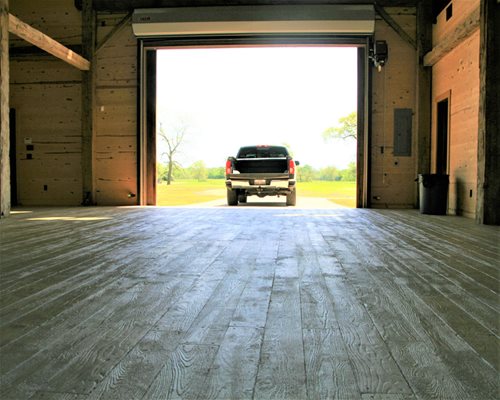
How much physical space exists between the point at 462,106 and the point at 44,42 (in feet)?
24.7

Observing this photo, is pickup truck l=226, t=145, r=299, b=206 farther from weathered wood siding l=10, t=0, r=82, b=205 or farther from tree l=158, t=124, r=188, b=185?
tree l=158, t=124, r=188, b=185

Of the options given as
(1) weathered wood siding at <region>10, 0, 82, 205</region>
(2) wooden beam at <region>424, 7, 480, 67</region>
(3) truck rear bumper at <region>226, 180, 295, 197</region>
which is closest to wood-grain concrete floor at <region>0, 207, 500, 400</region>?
(2) wooden beam at <region>424, 7, 480, 67</region>

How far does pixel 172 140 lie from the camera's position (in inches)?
722

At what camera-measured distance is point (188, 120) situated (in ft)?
63.5

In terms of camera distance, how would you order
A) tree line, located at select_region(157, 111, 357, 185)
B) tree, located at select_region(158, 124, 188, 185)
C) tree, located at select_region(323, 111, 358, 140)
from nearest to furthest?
tree line, located at select_region(157, 111, 357, 185) < tree, located at select_region(158, 124, 188, 185) < tree, located at select_region(323, 111, 358, 140)

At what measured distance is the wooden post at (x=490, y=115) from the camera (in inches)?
248

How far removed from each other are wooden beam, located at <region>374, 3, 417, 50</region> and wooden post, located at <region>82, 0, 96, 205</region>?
20.3 ft

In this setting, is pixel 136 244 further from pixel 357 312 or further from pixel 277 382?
pixel 277 382

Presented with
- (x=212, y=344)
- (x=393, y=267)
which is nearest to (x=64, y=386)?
(x=212, y=344)

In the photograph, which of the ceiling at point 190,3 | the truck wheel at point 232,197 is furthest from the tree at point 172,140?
the ceiling at point 190,3

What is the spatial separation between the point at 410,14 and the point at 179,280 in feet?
29.5

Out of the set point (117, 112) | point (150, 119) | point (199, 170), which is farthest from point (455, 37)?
point (199, 170)

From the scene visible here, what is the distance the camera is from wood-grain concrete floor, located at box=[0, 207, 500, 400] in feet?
4.41

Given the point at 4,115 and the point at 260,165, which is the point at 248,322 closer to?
the point at 4,115
